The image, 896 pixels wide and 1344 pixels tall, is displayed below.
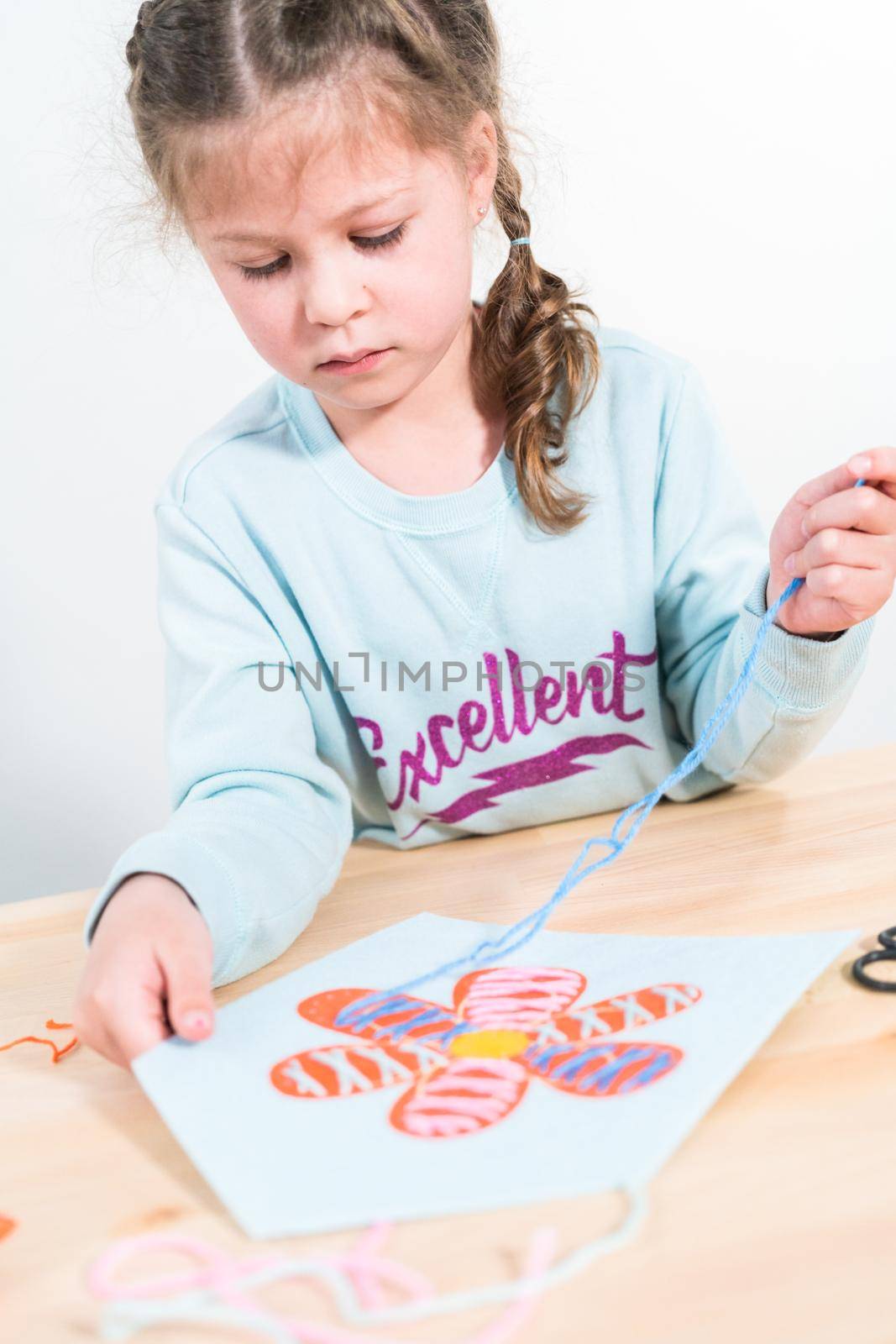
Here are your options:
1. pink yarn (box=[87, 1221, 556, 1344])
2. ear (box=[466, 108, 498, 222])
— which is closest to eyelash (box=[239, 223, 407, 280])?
ear (box=[466, 108, 498, 222])

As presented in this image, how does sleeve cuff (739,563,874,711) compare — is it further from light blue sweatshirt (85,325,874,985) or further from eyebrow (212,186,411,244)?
eyebrow (212,186,411,244)

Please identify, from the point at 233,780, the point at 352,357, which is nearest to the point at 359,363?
the point at 352,357

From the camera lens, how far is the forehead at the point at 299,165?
600 millimetres

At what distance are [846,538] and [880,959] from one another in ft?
0.63

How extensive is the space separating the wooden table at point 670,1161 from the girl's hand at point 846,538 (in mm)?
116

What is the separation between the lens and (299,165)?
60 cm

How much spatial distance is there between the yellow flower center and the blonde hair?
15.7 inches

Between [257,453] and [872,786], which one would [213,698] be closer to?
[257,453]

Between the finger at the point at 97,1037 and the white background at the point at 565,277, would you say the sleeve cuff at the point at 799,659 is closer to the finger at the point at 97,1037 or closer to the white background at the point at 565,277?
the finger at the point at 97,1037

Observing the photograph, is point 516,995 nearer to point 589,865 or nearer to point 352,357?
point 589,865

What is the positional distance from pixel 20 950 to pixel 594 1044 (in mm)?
331

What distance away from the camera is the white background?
Answer: 1.19 meters

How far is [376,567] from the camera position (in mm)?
791

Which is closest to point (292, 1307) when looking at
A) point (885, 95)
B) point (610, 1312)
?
point (610, 1312)
